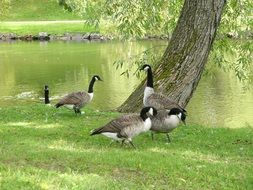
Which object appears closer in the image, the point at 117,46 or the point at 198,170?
the point at 198,170

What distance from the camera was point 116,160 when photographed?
38.6 feet

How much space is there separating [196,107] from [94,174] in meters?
24.9

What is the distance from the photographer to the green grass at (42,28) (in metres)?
94.8

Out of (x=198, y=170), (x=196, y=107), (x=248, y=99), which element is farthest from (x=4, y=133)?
(x=248, y=99)

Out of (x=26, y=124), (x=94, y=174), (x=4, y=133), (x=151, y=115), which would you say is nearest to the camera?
(x=94, y=174)

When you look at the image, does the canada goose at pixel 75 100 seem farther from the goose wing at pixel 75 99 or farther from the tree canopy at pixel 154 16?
the tree canopy at pixel 154 16

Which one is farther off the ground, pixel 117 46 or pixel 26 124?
pixel 26 124

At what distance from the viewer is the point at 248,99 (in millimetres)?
36531

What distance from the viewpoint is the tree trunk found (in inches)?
712

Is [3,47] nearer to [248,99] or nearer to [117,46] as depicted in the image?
[117,46]

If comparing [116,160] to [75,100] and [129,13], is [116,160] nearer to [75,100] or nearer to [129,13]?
[75,100]

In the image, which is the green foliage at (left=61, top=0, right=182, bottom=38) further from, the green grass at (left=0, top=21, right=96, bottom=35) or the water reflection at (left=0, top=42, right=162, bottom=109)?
the green grass at (left=0, top=21, right=96, bottom=35)

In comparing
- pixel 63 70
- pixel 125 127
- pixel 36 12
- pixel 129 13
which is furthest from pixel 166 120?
pixel 36 12

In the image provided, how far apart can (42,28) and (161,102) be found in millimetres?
84199
